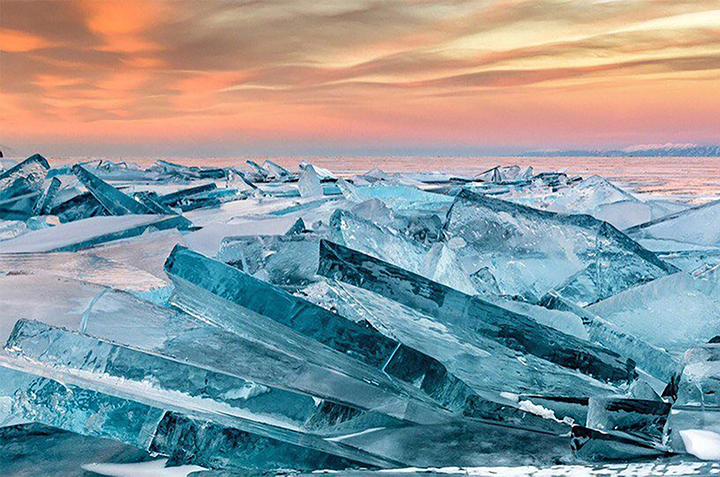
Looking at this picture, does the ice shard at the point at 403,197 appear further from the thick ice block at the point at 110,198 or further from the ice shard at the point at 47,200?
the ice shard at the point at 47,200

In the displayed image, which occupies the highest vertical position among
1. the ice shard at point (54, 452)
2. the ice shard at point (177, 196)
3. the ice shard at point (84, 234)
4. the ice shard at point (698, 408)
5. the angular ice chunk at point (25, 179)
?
the angular ice chunk at point (25, 179)

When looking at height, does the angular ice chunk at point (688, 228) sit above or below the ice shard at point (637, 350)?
above

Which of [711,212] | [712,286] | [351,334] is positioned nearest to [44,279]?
[351,334]

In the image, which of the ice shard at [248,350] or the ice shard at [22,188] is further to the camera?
the ice shard at [22,188]

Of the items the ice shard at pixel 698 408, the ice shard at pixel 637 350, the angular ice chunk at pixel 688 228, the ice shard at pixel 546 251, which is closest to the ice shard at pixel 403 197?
the angular ice chunk at pixel 688 228

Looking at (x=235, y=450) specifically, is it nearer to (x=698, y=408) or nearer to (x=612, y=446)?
(x=612, y=446)

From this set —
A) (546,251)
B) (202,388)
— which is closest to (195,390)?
(202,388)

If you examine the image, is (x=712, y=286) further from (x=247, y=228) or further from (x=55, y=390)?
(x=247, y=228)

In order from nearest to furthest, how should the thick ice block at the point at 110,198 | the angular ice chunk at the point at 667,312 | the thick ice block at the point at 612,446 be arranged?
the thick ice block at the point at 612,446, the angular ice chunk at the point at 667,312, the thick ice block at the point at 110,198

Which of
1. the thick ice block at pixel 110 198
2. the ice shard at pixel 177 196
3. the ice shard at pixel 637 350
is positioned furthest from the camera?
the ice shard at pixel 177 196
